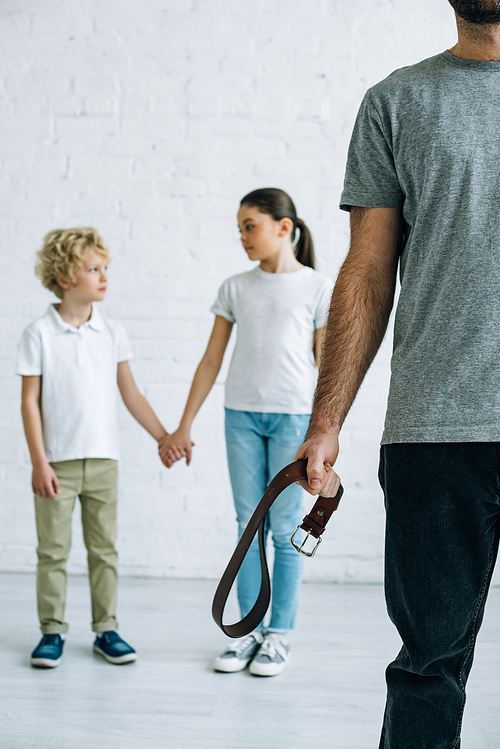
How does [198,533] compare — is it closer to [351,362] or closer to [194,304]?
[194,304]

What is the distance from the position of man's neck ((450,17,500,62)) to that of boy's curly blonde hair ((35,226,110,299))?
1.30 meters

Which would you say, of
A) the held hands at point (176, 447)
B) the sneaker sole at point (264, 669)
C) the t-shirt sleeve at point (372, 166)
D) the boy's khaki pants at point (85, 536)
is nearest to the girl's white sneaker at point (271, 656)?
the sneaker sole at point (264, 669)

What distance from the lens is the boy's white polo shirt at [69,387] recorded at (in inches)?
75.9

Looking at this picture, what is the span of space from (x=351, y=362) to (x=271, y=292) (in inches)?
41.9

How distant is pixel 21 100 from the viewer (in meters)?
2.75

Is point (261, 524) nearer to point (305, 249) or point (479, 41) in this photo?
point (479, 41)

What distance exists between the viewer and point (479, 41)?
0.88m

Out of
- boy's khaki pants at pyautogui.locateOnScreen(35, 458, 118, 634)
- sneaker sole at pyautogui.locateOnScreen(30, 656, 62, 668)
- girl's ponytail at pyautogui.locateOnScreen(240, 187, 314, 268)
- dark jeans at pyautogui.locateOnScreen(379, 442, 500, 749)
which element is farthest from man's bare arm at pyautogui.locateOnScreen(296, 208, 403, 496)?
sneaker sole at pyautogui.locateOnScreen(30, 656, 62, 668)

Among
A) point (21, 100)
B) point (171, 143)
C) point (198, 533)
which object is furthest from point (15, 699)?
point (21, 100)

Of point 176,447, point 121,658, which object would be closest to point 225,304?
point 176,447

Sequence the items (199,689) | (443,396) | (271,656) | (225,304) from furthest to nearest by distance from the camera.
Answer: (225,304) < (271,656) < (199,689) < (443,396)

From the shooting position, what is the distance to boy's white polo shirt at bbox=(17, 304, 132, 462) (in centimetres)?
193

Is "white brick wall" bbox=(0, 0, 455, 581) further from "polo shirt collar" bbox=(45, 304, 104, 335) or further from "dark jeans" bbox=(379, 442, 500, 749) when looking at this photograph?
"dark jeans" bbox=(379, 442, 500, 749)

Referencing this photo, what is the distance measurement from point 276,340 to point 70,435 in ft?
2.05
